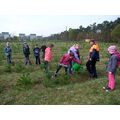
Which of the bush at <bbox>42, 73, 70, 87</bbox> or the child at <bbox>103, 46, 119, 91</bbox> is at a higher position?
the child at <bbox>103, 46, 119, 91</bbox>

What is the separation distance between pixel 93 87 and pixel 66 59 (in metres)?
1.51

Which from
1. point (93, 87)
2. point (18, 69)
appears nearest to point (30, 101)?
point (93, 87)

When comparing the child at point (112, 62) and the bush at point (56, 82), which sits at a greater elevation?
the child at point (112, 62)

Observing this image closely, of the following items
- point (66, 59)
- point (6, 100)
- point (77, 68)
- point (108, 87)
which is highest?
point (66, 59)

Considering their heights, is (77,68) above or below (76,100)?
above

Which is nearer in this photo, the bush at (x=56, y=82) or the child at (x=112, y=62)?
the child at (x=112, y=62)

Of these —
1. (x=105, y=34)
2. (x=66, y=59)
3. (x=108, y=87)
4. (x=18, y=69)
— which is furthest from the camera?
(x=105, y=34)

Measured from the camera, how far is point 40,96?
350cm

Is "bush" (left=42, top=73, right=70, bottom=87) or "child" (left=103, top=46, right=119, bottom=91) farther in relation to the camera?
"bush" (left=42, top=73, right=70, bottom=87)

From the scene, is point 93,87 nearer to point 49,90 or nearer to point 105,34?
point 49,90

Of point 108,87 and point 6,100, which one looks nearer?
point 6,100

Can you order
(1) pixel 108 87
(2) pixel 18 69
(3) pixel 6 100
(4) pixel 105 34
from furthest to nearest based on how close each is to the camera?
(4) pixel 105 34
(2) pixel 18 69
(1) pixel 108 87
(3) pixel 6 100

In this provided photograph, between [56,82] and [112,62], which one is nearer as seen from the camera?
[112,62]

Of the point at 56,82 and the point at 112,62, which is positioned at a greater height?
the point at 112,62
